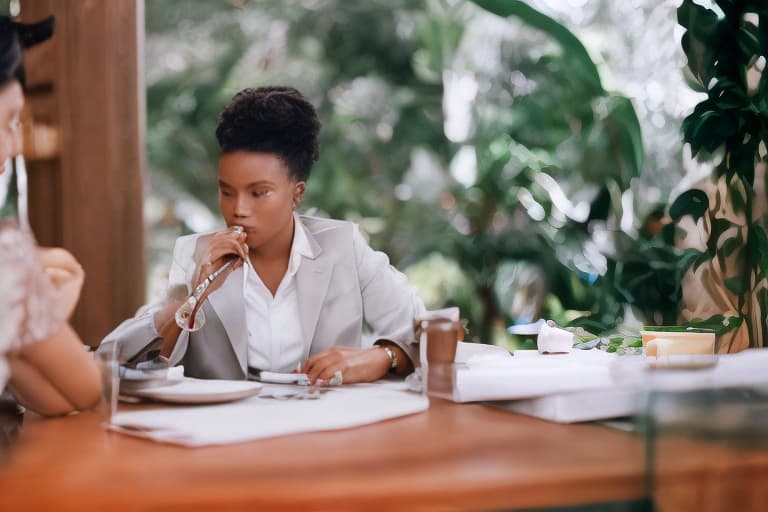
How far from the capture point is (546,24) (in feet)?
7.98

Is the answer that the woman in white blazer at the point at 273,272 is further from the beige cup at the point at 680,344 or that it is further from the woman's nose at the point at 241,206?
the beige cup at the point at 680,344

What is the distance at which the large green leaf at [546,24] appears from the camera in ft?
8.00

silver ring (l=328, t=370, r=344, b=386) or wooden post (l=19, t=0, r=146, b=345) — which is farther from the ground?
wooden post (l=19, t=0, r=146, b=345)

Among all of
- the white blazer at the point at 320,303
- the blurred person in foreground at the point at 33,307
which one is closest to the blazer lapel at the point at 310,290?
the white blazer at the point at 320,303

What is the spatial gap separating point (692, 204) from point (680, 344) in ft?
2.32

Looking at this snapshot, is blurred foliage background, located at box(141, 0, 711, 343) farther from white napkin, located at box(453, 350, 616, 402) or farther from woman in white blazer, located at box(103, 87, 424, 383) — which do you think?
white napkin, located at box(453, 350, 616, 402)

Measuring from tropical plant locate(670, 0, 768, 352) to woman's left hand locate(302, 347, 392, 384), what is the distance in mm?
839

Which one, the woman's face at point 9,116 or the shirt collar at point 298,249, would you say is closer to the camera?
the woman's face at point 9,116

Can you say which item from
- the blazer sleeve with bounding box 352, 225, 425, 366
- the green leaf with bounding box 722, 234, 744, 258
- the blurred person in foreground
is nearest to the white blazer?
the blazer sleeve with bounding box 352, 225, 425, 366

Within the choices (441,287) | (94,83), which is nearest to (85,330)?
(94,83)

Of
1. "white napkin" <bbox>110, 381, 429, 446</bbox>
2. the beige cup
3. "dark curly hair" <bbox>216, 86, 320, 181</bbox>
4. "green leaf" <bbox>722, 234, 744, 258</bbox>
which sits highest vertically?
"dark curly hair" <bbox>216, 86, 320, 181</bbox>

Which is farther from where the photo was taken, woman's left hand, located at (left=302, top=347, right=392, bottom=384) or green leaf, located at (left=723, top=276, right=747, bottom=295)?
green leaf, located at (left=723, top=276, right=747, bottom=295)

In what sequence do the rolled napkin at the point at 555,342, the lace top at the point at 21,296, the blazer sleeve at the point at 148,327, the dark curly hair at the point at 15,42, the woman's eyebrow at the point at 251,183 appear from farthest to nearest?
the woman's eyebrow at the point at 251,183 → the rolled napkin at the point at 555,342 → the blazer sleeve at the point at 148,327 → the dark curly hair at the point at 15,42 → the lace top at the point at 21,296

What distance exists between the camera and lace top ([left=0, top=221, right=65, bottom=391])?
29.9 inches
